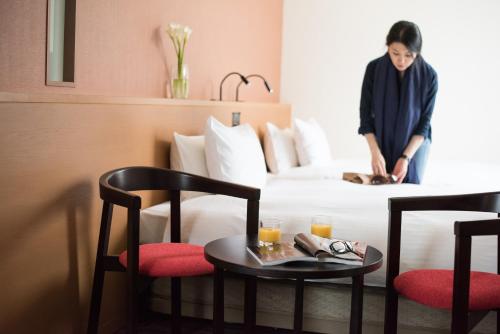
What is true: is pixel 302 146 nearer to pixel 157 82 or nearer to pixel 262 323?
pixel 157 82

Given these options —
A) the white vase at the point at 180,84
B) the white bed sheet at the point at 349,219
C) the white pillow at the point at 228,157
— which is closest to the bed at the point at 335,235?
the white bed sheet at the point at 349,219

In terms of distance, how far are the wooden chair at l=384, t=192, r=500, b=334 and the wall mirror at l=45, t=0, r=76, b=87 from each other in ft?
5.15

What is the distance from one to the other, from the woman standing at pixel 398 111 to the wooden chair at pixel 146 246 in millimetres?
1523

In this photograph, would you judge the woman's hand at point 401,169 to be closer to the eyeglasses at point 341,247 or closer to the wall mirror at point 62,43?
the eyeglasses at point 341,247

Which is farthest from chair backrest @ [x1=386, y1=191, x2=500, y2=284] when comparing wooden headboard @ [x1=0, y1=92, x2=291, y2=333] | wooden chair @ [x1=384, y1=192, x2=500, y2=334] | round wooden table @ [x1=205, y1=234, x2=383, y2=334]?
wooden headboard @ [x1=0, y1=92, x2=291, y2=333]

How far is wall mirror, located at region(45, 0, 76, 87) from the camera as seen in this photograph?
291 cm

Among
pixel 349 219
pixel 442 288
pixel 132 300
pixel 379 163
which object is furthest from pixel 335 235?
pixel 379 163

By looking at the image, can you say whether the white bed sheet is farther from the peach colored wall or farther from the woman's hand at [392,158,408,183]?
the peach colored wall

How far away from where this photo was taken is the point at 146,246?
8.91 ft

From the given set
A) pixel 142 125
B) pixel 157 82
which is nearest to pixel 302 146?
pixel 157 82

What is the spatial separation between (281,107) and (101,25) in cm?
333

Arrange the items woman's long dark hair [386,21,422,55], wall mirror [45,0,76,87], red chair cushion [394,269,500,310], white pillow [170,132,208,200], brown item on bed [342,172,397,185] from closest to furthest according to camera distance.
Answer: red chair cushion [394,269,500,310], wall mirror [45,0,76,87], white pillow [170,132,208,200], woman's long dark hair [386,21,422,55], brown item on bed [342,172,397,185]

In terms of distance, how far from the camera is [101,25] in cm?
324

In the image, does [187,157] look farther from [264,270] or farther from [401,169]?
[264,270]
